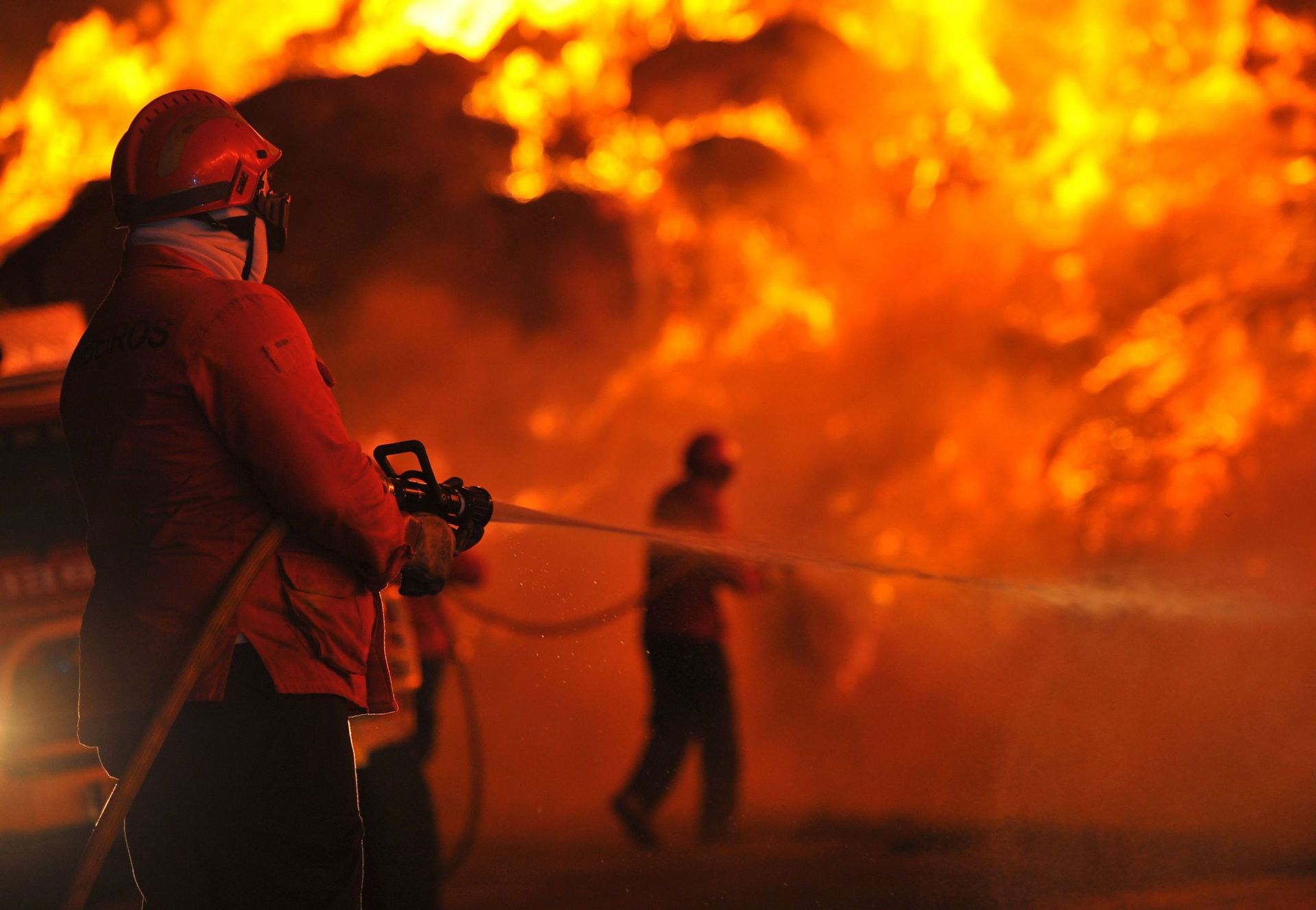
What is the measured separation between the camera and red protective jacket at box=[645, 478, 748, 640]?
15.4 ft

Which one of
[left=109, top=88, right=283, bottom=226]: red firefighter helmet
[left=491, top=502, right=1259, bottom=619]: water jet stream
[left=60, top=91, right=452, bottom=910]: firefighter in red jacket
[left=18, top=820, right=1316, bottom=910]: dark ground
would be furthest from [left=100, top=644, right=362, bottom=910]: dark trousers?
[left=491, top=502, right=1259, bottom=619]: water jet stream

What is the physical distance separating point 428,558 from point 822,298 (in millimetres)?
4498

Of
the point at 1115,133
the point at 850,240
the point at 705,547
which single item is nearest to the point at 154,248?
the point at 705,547

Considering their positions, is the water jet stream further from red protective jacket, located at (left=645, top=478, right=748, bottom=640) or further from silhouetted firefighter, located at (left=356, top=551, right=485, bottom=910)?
silhouetted firefighter, located at (left=356, top=551, right=485, bottom=910)

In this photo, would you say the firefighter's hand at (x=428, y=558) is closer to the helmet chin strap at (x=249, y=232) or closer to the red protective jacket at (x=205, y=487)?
the red protective jacket at (x=205, y=487)

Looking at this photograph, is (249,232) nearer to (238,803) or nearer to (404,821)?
(238,803)

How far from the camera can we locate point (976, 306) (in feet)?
21.2

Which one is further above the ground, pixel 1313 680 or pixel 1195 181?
pixel 1195 181

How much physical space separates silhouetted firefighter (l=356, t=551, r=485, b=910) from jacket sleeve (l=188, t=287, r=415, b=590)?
7.46 ft

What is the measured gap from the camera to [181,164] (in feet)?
7.30

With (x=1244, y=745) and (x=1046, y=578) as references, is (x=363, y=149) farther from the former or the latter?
(x=1244, y=745)

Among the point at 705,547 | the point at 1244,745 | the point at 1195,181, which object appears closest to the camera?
the point at 705,547

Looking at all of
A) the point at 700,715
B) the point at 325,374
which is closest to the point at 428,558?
the point at 325,374

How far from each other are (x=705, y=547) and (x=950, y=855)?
59.4 inches
